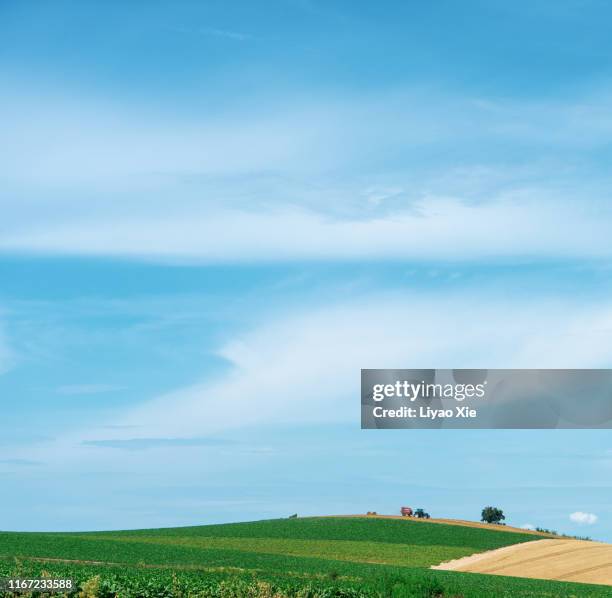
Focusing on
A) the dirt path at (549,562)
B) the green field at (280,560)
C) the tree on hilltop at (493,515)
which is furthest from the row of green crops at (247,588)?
the tree on hilltop at (493,515)

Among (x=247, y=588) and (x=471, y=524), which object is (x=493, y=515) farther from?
(x=247, y=588)

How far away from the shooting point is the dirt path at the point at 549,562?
5644 cm

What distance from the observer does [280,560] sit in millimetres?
55281

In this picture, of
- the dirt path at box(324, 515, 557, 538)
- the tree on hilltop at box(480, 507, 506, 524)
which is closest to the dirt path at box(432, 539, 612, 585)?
the dirt path at box(324, 515, 557, 538)

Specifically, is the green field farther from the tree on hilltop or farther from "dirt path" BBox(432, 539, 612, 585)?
the tree on hilltop

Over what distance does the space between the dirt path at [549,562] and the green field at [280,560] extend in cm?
351

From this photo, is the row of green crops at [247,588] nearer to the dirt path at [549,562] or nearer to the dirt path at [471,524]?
the dirt path at [549,562]

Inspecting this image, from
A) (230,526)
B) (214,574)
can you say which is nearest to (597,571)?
(214,574)

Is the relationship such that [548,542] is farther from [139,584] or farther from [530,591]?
[139,584]

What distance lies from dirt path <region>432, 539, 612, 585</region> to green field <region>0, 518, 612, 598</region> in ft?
11.5

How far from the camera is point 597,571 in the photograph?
5653cm

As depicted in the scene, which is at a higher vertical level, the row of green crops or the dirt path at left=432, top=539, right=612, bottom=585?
the row of green crops

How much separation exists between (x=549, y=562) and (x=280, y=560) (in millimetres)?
20986

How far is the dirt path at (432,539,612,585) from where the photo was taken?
185ft
